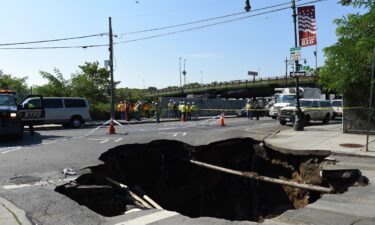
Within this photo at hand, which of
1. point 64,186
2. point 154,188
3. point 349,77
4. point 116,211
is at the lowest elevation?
point 154,188

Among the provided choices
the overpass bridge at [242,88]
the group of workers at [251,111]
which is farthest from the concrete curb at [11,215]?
the overpass bridge at [242,88]

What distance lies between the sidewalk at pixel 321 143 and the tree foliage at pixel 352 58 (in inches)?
73.4

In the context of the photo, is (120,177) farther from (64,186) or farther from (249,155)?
(249,155)

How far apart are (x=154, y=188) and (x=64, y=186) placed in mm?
6065

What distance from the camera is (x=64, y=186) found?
831 cm

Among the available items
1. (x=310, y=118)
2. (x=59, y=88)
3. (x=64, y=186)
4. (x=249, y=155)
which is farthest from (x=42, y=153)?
(x=59, y=88)

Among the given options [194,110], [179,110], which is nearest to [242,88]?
[194,110]

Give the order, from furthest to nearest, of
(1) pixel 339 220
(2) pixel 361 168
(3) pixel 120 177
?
1. (3) pixel 120 177
2. (2) pixel 361 168
3. (1) pixel 339 220

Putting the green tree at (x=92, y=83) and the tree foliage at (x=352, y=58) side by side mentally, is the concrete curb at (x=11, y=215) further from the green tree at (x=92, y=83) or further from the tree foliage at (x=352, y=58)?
the green tree at (x=92, y=83)

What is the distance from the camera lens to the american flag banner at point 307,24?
58.6 feet

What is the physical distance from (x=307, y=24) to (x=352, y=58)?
10.5 feet

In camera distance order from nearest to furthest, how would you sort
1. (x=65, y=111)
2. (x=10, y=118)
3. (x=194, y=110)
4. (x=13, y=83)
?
1. (x=10, y=118)
2. (x=65, y=111)
3. (x=194, y=110)
4. (x=13, y=83)

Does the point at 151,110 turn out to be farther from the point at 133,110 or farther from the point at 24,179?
the point at 24,179

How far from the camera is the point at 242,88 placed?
325 feet
